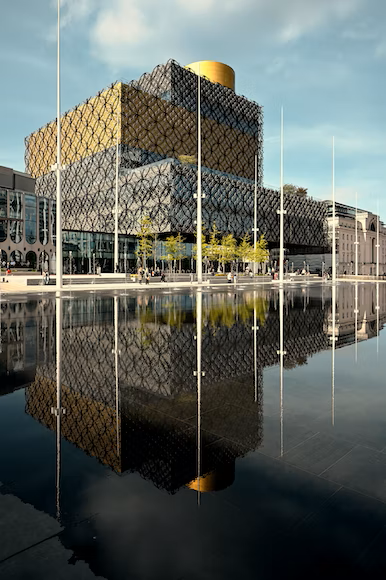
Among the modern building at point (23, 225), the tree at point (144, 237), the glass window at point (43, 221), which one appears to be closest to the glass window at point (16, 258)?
the modern building at point (23, 225)

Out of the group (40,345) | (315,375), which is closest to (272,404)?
(315,375)

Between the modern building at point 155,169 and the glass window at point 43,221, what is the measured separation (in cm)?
446

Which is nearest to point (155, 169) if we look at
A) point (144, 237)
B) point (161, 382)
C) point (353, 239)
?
point (144, 237)

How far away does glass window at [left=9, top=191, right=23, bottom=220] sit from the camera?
74.7 m

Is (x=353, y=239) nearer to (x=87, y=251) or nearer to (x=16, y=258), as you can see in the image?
(x=87, y=251)

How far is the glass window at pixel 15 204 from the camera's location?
74.7 m

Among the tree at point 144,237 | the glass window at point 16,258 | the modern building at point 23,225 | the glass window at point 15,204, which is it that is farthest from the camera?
the glass window at point 16,258

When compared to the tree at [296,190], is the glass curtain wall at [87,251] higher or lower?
lower

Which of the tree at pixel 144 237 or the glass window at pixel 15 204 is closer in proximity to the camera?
the tree at pixel 144 237

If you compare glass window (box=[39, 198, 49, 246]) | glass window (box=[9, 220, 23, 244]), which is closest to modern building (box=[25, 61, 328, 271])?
glass window (box=[39, 198, 49, 246])

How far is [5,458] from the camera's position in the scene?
423 cm

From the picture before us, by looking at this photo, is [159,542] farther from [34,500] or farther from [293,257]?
[293,257]

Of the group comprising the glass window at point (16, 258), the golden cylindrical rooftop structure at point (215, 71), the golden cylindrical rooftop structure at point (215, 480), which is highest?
the golden cylindrical rooftop structure at point (215, 71)

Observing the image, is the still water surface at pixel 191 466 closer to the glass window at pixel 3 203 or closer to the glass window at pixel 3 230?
the glass window at pixel 3 230
